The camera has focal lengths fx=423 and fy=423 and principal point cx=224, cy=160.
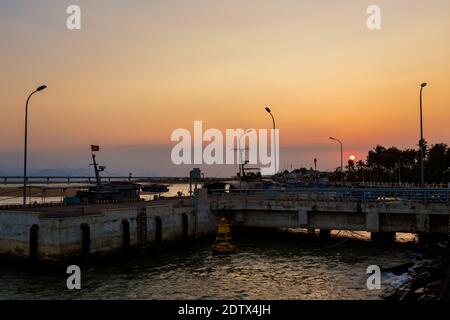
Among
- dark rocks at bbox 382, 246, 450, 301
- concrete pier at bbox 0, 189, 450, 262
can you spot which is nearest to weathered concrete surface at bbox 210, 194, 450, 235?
concrete pier at bbox 0, 189, 450, 262

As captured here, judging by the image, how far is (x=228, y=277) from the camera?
1112 inches

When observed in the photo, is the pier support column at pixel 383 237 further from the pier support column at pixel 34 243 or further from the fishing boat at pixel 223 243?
the pier support column at pixel 34 243

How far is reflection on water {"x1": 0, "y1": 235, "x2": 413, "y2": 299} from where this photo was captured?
955 inches

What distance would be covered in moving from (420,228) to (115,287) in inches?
1041

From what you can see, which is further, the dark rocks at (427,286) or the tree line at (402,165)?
the tree line at (402,165)

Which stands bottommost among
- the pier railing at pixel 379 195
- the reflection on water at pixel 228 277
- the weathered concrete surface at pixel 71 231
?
the reflection on water at pixel 228 277

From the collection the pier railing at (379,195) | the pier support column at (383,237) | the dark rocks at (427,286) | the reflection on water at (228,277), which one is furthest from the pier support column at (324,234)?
the dark rocks at (427,286)

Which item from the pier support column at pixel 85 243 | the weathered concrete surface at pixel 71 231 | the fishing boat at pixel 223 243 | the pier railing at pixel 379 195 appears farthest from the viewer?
the pier railing at pixel 379 195

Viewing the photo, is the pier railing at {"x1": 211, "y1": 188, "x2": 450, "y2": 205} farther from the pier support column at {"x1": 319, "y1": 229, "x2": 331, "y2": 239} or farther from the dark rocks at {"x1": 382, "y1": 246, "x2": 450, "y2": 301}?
the dark rocks at {"x1": 382, "y1": 246, "x2": 450, "y2": 301}

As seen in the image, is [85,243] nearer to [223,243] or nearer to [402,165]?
[223,243]

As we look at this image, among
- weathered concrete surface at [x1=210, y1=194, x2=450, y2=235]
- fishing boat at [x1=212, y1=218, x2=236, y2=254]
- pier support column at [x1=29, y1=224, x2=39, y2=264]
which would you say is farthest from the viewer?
weathered concrete surface at [x1=210, y1=194, x2=450, y2=235]

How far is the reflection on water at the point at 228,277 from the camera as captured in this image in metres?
24.2
